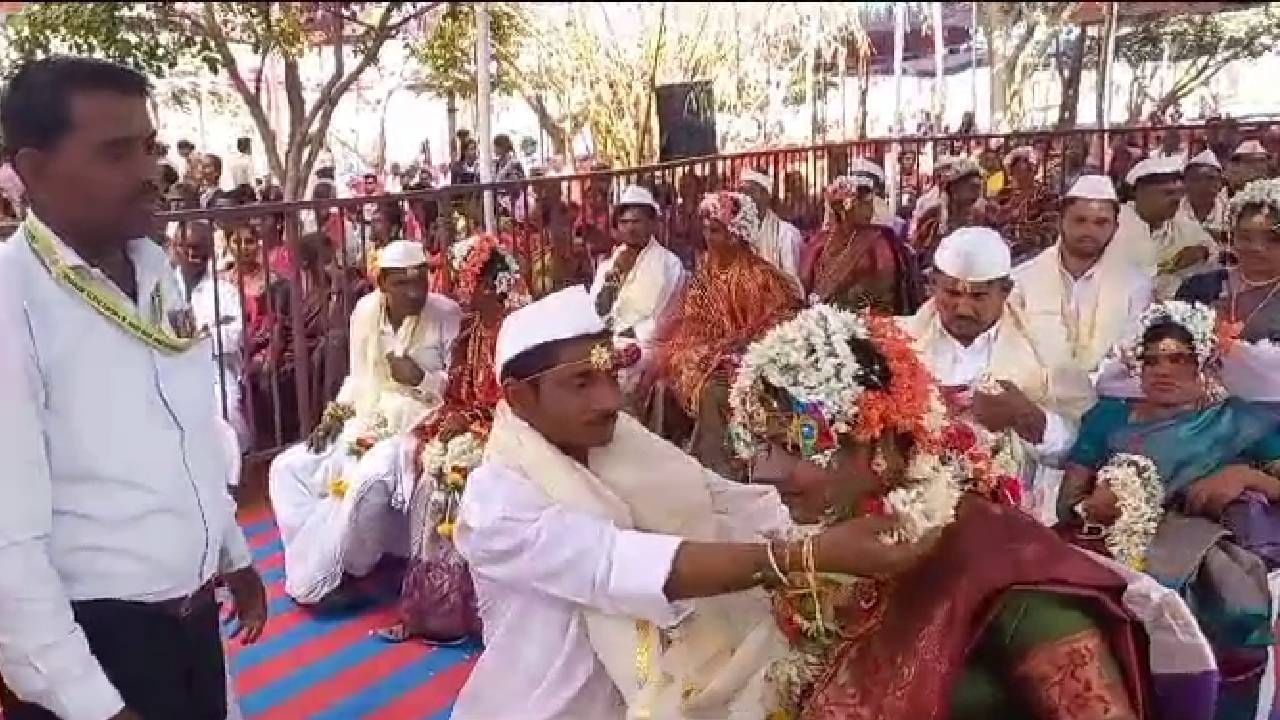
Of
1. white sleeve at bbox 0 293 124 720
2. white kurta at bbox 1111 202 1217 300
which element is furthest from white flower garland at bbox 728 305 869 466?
white kurta at bbox 1111 202 1217 300

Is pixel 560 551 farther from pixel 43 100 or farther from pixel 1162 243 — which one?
pixel 1162 243

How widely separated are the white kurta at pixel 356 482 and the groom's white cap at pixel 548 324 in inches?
94.4

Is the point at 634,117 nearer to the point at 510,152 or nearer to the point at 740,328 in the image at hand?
the point at 510,152

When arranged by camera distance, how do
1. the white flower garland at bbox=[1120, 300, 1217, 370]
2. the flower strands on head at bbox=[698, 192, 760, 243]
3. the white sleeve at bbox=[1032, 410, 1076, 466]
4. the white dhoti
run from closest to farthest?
1. the white flower garland at bbox=[1120, 300, 1217, 370]
2. the white sleeve at bbox=[1032, 410, 1076, 466]
3. the white dhoti
4. the flower strands on head at bbox=[698, 192, 760, 243]

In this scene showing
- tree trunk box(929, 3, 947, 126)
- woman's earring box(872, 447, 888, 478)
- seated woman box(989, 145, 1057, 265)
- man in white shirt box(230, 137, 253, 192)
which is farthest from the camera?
tree trunk box(929, 3, 947, 126)

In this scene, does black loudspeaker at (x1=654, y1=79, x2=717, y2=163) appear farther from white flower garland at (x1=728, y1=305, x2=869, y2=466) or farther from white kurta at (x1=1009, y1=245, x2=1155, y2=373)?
white flower garland at (x1=728, y1=305, x2=869, y2=466)

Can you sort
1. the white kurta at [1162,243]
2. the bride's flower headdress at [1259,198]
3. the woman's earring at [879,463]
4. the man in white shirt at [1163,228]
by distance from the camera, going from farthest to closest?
the man in white shirt at [1163,228]
the white kurta at [1162,243]
the bride's flower headdress at [1259,198]
the woman's earring at [879,463]

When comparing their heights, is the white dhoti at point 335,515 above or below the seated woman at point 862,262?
below

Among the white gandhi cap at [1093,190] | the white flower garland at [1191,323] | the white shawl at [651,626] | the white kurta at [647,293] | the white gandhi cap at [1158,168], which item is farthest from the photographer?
the white kurta at [647,293]

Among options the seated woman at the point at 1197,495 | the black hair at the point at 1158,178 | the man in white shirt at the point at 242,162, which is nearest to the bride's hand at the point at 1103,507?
the seated woman at the point at 1197,495

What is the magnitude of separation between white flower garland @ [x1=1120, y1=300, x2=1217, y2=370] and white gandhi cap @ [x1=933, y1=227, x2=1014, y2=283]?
784 mm

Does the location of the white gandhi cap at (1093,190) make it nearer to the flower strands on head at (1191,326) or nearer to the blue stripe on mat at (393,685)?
the flower strands on head at (1191,326)

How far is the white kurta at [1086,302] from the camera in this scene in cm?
432

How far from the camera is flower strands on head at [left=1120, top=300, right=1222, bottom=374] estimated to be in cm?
290
